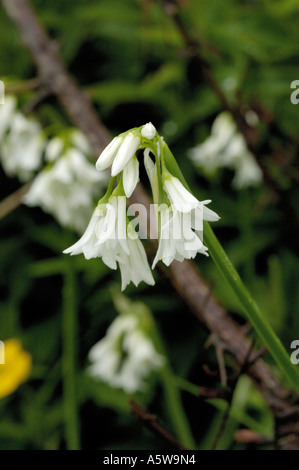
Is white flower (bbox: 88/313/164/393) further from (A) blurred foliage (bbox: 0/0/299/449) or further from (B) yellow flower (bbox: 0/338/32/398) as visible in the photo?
(B) yellow flower (bbox: 0/338/32/398)

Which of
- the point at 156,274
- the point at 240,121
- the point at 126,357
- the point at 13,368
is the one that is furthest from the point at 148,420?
the point at 13,368

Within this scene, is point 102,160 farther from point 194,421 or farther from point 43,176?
point 194,421

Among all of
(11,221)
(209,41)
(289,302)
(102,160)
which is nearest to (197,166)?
(209,41)

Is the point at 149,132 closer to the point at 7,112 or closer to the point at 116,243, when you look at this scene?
the point at 116,243

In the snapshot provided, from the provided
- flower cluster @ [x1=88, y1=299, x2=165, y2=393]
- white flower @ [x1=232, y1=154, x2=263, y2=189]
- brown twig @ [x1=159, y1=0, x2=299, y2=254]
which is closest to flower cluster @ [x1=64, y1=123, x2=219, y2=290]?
brown twig @ [x1=159, y1=0, x2=299, y2=254]

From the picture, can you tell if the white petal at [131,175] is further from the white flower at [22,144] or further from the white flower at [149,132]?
the white flower at [22,144]
